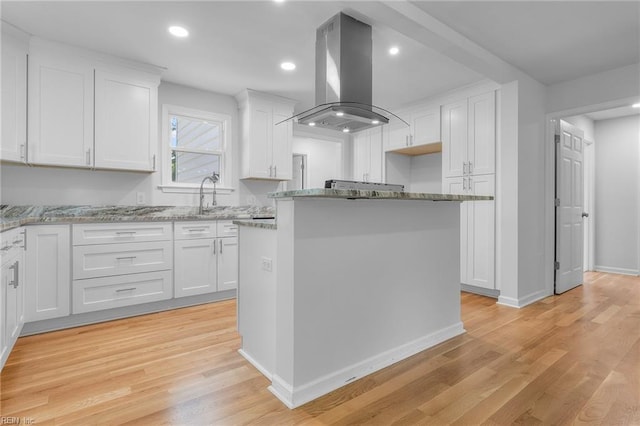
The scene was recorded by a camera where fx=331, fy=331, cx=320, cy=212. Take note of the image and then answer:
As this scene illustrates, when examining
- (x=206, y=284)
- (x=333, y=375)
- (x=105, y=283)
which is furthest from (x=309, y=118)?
(x=105, y=283)

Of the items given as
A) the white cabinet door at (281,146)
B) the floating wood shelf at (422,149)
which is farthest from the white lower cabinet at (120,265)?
the floating wood shelf at (422,149)

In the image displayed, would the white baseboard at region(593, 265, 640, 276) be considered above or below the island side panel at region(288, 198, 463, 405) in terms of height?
below

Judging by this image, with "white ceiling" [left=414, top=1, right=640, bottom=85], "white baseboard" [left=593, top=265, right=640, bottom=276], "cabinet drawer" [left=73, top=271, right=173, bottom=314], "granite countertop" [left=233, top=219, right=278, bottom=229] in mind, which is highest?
"white ceiling" [left=414, top=1, right=640, bottom=85]

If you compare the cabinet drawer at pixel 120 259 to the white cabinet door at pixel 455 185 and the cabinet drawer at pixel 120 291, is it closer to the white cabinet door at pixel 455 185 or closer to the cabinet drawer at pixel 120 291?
the cabinet drawer at pixel 120 291

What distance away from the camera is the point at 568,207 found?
163 inches

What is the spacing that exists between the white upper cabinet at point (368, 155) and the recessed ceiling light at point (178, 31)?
3064 millimetres

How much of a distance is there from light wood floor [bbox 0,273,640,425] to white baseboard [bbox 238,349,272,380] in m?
0.04

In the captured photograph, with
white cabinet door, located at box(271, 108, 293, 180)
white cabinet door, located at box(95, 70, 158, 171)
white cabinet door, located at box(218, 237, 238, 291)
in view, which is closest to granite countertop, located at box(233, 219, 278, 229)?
white cabinet door, located at box(218, 237, 238, 291)

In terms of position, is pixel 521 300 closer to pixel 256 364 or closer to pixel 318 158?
pixel 256 364

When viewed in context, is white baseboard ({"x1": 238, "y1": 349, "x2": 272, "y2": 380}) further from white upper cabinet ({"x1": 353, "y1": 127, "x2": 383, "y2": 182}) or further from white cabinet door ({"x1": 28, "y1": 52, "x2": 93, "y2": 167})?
white upper cabinet ({"x1": 353, "y1": 127, "x2": 383, "y2": 182})

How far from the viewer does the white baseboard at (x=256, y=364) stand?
1979mm

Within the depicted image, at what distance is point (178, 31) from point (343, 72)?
1.45m

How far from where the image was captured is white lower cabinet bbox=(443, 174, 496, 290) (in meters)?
3.77

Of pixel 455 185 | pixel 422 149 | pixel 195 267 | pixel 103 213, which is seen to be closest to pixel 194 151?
pixel 103 213
